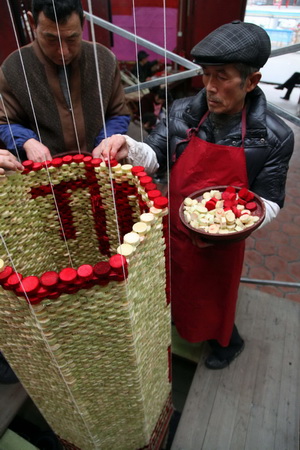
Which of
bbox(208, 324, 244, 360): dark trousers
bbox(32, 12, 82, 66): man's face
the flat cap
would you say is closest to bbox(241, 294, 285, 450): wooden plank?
bbox(208, 324, 244, 360): dark trousers

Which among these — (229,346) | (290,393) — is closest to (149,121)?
(229,346)

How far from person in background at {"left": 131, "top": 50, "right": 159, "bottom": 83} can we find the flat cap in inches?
114

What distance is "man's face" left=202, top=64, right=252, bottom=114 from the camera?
31.9 inches

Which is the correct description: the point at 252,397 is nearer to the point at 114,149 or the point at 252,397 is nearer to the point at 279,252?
the point at 114,149

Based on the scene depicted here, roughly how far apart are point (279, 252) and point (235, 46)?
1.95 m

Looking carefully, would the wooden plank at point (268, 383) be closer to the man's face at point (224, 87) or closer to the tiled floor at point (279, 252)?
the tiled floor at point (279, 252)

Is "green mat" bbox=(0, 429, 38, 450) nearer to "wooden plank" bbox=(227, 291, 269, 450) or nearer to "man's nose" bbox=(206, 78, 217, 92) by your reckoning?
"wooden plank" bbox=(227, 291, 269, 450)

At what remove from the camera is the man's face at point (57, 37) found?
3.07 ft

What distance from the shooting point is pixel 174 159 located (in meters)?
1.05

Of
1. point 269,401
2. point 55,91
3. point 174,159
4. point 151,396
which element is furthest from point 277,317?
point 55,91

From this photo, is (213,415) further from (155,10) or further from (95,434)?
(155,10)

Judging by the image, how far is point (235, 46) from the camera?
76 cm

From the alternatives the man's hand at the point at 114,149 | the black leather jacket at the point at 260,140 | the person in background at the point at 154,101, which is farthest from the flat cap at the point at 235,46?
the person in background at the point at 154,101

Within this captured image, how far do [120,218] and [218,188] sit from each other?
0.30m
